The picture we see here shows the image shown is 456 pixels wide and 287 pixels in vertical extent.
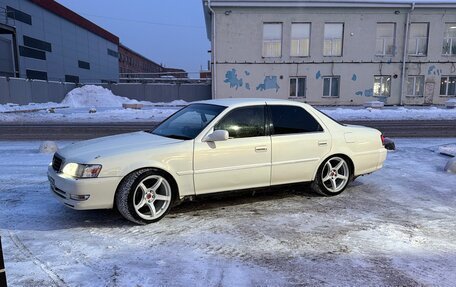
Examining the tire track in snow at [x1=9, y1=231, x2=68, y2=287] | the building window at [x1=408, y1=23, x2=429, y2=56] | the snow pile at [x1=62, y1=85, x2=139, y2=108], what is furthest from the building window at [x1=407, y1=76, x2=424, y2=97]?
the tire track in snow at [x1=9, y1=231, x2=68, y2=287]

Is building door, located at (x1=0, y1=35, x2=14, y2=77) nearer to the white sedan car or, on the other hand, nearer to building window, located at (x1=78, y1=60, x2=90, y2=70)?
building window, located at (x1=78, y1=60, x2=90, y2=70)

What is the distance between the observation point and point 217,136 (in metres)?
4.86

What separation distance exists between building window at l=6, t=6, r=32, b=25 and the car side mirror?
39.5 m

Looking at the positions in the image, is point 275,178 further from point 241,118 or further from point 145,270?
point 145,270

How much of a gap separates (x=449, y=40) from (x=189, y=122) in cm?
2846

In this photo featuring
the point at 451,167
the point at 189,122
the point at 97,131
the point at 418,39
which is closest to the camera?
the point at 189,122

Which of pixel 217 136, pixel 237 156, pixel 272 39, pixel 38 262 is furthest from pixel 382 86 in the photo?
pixel 38 262

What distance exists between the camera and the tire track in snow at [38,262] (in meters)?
3.30

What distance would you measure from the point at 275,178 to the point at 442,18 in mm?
27730

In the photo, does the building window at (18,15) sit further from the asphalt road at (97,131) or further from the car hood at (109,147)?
the car hood at (109,147)

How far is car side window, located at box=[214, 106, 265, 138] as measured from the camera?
5.16m

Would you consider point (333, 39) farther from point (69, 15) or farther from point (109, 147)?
point (69, 15)

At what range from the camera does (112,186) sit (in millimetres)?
4461

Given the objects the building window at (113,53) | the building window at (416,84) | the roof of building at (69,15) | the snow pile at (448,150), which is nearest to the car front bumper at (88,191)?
the snow pile at (448,150)
